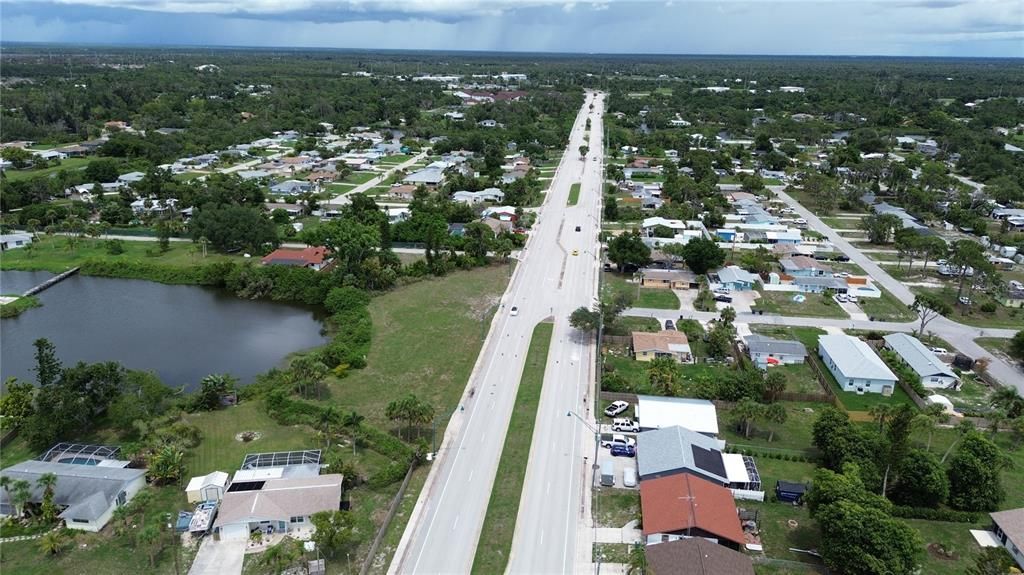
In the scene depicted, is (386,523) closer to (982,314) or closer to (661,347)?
(661,347)

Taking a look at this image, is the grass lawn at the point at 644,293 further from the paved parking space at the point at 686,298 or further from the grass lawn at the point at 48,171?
the grass lawn at the point at 48,171

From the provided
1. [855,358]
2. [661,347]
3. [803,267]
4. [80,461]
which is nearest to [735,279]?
[803,267]

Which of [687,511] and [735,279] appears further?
[735,279]

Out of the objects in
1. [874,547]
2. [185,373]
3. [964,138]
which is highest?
[964,138]

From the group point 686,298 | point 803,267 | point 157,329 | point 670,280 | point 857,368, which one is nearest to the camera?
point 857,368

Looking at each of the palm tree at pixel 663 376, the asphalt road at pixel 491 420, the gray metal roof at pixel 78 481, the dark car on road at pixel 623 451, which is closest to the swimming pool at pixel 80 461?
the gray metal roof at pixel 78 481

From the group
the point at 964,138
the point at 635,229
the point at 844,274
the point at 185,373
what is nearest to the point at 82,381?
the point at 185,373

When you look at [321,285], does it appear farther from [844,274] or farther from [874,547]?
[844,274]
